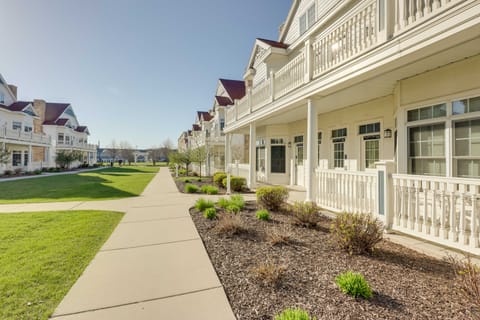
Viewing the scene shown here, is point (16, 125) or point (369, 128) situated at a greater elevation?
point (16, 125)

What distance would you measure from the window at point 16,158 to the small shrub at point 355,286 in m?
36.7

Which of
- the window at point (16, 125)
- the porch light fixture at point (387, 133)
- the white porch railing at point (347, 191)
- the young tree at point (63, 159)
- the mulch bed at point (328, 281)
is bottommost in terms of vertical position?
the mulch bed at point (328, 281)

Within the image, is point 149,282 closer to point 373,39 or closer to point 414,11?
point 373,39

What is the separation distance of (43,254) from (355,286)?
5057 millimetres

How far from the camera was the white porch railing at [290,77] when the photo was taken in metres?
7.02

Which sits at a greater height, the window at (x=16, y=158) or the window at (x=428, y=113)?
the window at (x=428, y=113)

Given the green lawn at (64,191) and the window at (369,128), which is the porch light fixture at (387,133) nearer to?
the window at (369,128)

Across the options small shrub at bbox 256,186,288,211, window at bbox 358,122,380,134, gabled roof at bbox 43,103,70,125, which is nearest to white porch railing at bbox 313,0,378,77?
window at bbox 358,122,380,134

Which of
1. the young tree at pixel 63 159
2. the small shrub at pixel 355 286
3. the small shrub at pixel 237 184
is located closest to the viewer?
the small shrub at pixel 355 286

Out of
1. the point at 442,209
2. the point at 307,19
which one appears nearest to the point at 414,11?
the point at 442,209

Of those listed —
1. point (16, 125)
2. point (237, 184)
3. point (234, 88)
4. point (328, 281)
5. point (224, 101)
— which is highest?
point (234, 88)

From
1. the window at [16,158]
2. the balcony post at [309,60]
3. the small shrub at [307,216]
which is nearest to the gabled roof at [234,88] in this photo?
the balcony post at [309,60]

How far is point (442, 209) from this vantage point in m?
3.80

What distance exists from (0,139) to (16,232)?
25173mm
